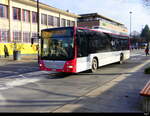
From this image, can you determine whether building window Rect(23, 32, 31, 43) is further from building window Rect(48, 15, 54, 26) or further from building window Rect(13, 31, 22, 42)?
A: building window Rect(48, 15, 54, 26)

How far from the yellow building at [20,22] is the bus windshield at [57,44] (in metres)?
16.0

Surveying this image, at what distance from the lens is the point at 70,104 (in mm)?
5418

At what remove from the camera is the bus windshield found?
9711 mm

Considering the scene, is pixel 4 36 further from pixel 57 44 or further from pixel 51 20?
pixel 57 44

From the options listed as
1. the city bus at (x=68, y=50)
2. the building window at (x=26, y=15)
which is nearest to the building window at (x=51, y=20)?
the building window at (x=26, y=15)

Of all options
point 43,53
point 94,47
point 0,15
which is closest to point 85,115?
point 43,53

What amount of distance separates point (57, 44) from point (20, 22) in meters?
23.0

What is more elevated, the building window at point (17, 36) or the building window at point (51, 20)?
the building window at point (51, 20)

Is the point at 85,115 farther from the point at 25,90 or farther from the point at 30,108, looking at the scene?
the point at 25,90

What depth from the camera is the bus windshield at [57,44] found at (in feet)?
31.9

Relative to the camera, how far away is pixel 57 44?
996 cm

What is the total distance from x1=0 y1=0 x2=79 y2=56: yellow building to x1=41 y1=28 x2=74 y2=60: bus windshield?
15952 mm

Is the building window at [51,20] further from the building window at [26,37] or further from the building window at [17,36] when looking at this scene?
the building window at [17,36]

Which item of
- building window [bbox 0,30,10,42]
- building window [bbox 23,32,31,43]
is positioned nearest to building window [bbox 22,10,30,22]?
building window [bbox 23,32,31,43]
